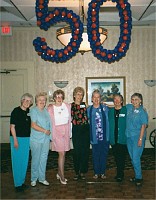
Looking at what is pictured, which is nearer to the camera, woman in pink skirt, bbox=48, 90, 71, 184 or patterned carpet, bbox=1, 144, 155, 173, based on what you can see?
woman in pink skirt, bbox=48, 90, 71, 184

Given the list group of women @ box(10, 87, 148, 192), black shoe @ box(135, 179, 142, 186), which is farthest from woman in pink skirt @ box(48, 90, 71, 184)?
black shoe @ box(135, 179, 142, 186)

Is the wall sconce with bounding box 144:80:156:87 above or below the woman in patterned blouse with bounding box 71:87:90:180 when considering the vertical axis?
above

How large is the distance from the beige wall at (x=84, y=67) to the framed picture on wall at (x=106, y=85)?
11 centimetres

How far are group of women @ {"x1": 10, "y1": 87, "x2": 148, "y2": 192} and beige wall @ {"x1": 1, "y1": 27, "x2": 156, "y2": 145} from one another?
3718mm

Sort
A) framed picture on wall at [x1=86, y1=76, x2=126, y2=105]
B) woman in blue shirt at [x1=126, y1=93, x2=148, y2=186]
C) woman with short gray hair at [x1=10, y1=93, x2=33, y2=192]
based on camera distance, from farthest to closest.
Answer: framed picture on wall at [x1=86, y1=76, x2=126, y2=105]
woman in blue shirt at [x1=126, y1=93, x2=148, y2=186]
woman with short gray hair at [x1=10, y1=93, x2=33, y2=192]

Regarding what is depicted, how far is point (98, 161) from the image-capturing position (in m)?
4.73

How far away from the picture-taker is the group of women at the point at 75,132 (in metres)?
4.23

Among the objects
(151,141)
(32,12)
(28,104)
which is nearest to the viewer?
(28,104)

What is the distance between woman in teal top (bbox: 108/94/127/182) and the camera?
14.8 ft

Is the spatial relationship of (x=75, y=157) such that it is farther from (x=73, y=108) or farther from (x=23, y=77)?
(x=23, y=77)

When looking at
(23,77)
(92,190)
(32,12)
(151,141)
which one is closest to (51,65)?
(23,77)

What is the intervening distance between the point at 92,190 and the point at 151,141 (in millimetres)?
4212

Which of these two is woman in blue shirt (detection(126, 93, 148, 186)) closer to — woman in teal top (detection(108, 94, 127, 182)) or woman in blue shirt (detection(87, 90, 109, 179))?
woman in teal top (detection(108, 94, 127, 182))

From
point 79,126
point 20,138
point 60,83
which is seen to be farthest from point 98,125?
point 60,83
